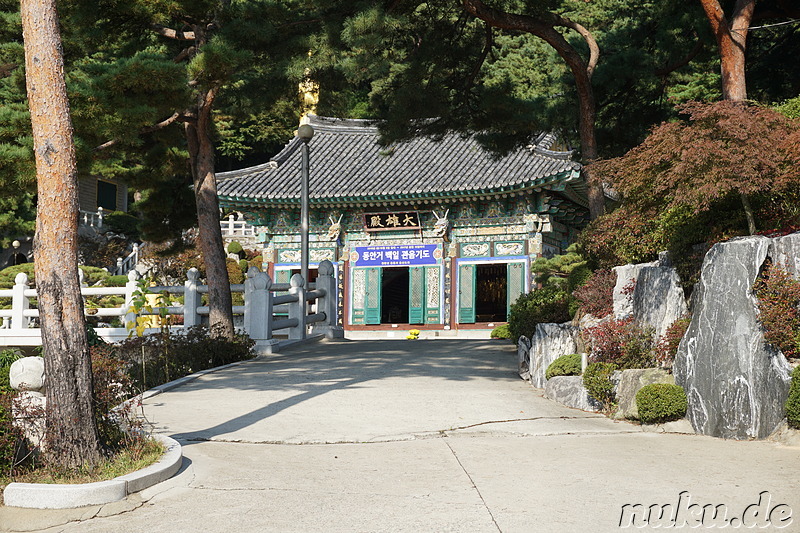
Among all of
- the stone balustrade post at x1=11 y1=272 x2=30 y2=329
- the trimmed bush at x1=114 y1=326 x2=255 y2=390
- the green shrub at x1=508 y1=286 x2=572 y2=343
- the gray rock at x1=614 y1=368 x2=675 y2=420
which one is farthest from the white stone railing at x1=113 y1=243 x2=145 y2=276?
the gray rock at x1=614 y1=368 x2=675 y2=420

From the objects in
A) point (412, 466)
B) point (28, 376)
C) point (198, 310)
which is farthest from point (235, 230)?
point (412, 466)

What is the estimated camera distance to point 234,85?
1448 centimetres

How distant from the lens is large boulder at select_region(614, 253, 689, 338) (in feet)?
31.7

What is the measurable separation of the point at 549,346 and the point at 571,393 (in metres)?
1.24

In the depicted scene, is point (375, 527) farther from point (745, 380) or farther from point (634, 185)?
point (634, 185)

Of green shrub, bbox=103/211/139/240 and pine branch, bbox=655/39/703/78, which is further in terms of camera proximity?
green shrub, bbox=103/211/139/240

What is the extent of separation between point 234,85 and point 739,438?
33.9 feet

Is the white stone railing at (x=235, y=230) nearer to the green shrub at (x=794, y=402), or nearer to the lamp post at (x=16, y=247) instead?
the lamp post at (x=16, y=247)

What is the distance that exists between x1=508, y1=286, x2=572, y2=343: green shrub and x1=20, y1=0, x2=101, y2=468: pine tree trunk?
321 inches

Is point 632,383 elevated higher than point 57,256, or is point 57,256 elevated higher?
point 57,256

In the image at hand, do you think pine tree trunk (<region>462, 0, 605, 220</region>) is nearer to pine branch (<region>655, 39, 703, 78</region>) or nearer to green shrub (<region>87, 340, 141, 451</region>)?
pine branch (<region>655, 39, 703, 78</region>)

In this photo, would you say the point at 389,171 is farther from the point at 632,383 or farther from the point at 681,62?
the point at 632,383

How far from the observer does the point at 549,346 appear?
37.2 ft


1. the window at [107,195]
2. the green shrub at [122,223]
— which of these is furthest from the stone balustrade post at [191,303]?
the window at [107,195]
